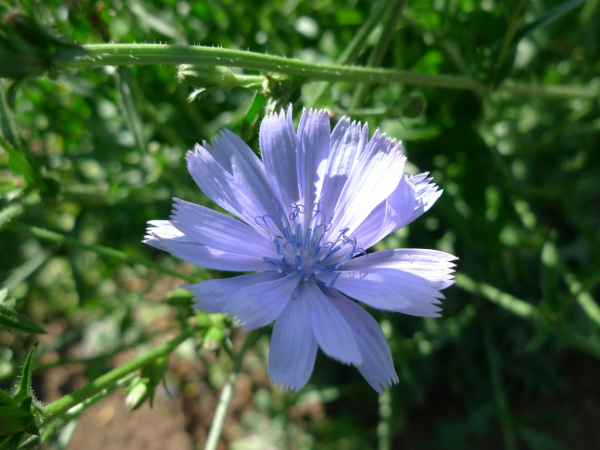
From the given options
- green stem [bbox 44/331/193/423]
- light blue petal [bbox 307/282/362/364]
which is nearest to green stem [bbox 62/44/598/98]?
light blue petal [bbox 307/282/362/364]

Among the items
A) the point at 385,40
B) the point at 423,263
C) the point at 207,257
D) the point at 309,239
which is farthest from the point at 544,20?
the point at 207,257

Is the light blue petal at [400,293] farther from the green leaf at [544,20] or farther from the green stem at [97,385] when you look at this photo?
the green leaf at [544,20]

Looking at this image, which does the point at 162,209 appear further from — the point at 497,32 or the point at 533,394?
the point at 533,394

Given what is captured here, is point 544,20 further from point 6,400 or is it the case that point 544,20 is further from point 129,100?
point 6,400

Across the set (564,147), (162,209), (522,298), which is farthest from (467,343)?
(162,209)

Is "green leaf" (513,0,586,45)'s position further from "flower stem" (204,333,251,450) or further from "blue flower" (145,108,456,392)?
"flower stem" (204,333,251,450)
